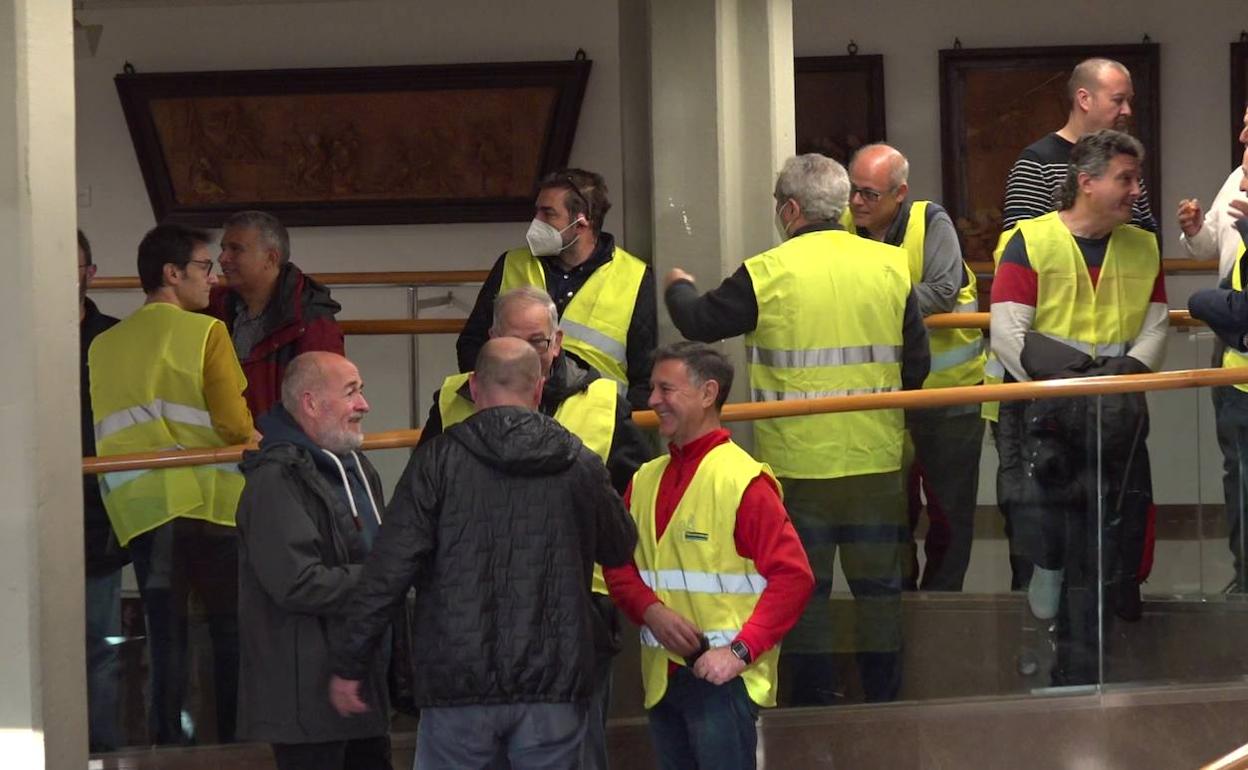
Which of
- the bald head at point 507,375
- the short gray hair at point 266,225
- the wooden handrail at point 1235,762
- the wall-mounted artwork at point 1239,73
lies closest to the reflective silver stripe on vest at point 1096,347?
Answer: the bald head at point 507,375

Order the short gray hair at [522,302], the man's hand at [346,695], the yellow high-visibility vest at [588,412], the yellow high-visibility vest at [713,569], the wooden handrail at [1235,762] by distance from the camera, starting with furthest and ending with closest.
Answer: the yellow high-visibility vest at [588,412]
the short gray hair at [522,302]
the yellow high-visibility vest at [713,569]
the man's hand at [346,695]
the wooden handrail at [1235,762]

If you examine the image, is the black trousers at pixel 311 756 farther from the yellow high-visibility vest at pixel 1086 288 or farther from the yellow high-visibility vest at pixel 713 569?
the yellow high-visibility vest at pixel 1086 288

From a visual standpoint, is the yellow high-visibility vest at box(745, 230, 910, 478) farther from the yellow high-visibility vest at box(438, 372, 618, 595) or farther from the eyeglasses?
the yellow high-visibility vest at box(438, 372, 618, 595)

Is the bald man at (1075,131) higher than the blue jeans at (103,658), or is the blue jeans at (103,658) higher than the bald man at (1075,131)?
the bald man at (1075,131)

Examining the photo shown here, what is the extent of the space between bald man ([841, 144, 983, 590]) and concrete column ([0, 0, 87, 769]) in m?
2.41

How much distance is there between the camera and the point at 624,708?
622 cm

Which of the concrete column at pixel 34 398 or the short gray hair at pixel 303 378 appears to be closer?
the concrete column at pixel 34 398

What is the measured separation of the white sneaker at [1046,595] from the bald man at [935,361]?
21 cm

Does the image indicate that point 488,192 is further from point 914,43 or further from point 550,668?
point 550,668

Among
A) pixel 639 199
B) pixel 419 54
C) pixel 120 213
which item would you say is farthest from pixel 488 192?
pixel 639 199

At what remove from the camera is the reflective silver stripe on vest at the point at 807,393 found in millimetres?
6090

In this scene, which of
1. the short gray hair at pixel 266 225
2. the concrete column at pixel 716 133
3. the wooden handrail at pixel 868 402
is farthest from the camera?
the concrete column at pixel 716 133

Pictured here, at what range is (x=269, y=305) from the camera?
268 inches

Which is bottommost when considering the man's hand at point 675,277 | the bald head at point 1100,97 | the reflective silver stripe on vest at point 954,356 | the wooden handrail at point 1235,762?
the wooden handrail at point 1235,762
